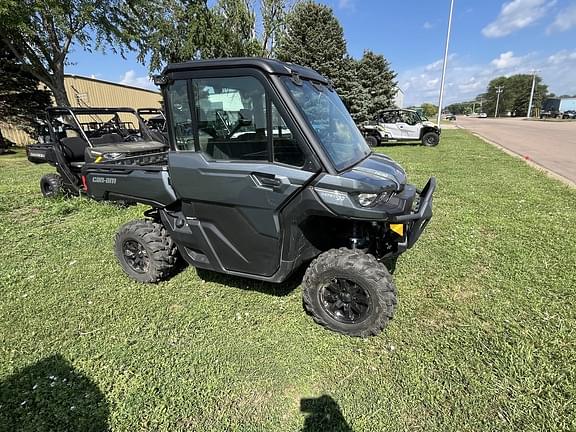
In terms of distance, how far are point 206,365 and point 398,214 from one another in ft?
5.90

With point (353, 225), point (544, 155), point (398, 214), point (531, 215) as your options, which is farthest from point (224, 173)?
point (544, 155)

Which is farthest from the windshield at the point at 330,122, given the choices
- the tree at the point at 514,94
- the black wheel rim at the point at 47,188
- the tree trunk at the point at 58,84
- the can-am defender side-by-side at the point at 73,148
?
the tree at the point at 514,94

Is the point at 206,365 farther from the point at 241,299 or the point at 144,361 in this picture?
the point at 241,299

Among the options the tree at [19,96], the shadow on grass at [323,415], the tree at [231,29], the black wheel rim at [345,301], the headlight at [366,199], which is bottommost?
the shadow on grass at [323,415]

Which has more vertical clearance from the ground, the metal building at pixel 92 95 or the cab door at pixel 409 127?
the metal building at pixel 92 95

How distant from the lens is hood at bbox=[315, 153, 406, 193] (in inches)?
94.7

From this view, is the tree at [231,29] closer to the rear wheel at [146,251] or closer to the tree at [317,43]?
the tree at [317,43]

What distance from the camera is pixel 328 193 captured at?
246cm

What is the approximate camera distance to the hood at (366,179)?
2404mm

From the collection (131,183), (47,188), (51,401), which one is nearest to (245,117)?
(131,183)

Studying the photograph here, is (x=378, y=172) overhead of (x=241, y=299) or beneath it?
overhead

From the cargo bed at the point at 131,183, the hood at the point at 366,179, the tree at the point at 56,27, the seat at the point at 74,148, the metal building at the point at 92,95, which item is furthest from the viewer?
the metal building at the point at 92,95

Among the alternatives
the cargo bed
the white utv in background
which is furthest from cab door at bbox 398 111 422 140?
the cargo bed

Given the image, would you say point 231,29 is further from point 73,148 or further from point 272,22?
point 73,148
